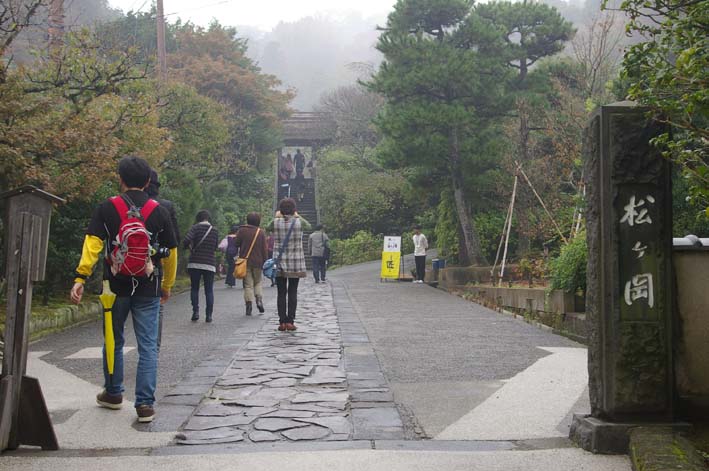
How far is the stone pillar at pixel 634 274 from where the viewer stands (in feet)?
14.9

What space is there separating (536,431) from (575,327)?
19.4 ft

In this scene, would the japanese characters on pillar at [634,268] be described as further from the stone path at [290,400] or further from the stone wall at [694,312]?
the stone path at [290,400]

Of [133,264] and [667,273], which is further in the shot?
[133,264]

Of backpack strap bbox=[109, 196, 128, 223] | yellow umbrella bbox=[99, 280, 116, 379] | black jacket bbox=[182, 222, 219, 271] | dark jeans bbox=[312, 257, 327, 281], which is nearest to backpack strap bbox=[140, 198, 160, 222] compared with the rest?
backpack strap bbox=[109, 196, 128, 223]

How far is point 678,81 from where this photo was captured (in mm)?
4195

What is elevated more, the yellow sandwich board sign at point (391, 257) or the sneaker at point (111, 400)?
the yellow sandwich board sign at point (391, 257)

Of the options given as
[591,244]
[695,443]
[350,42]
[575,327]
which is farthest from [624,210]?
[350,42]

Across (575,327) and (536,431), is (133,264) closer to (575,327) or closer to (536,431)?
(536,431)

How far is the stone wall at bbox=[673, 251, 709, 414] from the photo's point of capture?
4840 millimetres

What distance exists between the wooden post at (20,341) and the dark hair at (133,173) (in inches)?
35.7

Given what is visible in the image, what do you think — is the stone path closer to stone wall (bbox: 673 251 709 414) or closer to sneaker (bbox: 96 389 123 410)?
sneaker (bbox: 96 389 123 410)

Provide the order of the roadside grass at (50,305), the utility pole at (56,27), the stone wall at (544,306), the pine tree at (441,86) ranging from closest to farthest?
the stone wall at (544,306) < the roadside grass at (50,305) < the utility pole at (56,27) < the pine tree at (441,86)

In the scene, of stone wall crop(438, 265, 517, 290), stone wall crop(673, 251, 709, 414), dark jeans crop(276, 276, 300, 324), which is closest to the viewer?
stone wall crop(673, 251, 709, 414)

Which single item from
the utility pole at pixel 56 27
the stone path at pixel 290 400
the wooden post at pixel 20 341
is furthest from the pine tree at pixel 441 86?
the wooden post at pixel 20 341
